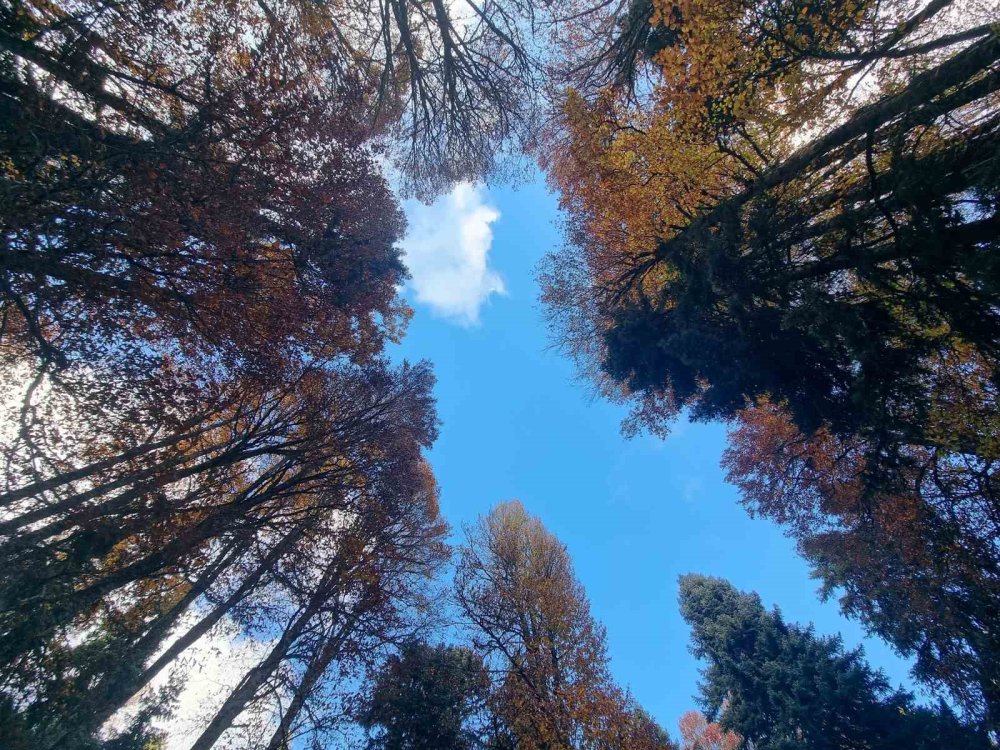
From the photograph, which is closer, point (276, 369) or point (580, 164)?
point (276, 369)

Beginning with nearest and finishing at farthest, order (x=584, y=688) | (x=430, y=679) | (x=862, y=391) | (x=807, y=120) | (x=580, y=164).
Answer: (x=862, y=391) → (x=807, y=120) → (x=430, y=679) → (x=584, y=688) → (x=580, y=164)

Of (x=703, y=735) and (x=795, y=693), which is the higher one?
(x=703, y=735)

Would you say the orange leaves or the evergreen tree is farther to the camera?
the orange leaves

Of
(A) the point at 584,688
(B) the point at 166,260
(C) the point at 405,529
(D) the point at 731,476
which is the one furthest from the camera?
(D) the point at 731,476

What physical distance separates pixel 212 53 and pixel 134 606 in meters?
8.69

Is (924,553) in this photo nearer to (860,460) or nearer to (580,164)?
(860,460)

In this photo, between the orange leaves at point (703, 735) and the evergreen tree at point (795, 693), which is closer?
the evergreen tree at point (795, 693)

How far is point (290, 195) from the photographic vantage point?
6.87 meters

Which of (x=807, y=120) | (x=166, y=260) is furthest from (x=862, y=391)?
(x=166, y=260)

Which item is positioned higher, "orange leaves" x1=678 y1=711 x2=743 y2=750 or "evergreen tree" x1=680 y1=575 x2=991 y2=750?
"orange leaves" x1=678 y1=711 x2=743 y2=750

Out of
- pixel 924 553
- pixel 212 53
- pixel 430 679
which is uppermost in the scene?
pixel 924 553

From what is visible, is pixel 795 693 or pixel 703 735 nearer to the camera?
pixel 795 693

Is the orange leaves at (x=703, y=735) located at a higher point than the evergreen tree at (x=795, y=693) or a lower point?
higher

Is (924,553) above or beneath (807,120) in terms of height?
beneath
